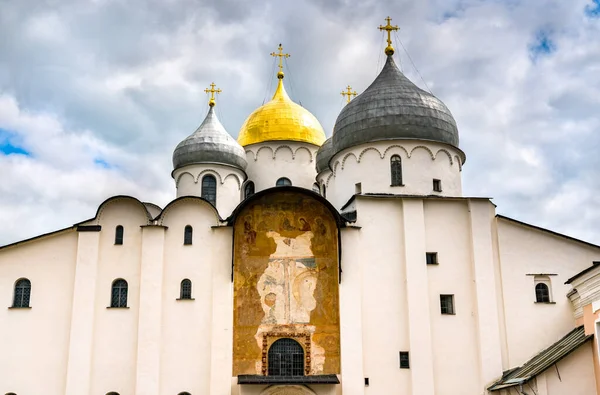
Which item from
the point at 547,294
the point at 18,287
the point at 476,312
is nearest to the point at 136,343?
the point at 18,287

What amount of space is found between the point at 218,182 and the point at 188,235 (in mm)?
4904

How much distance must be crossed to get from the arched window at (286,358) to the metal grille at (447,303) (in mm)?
4168

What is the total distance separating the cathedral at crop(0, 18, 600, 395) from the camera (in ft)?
60.6

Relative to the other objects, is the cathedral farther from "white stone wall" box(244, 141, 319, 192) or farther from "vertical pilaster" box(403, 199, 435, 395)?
"white stone wall" box(244, 141, 319, 192)

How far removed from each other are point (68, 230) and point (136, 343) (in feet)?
12.3

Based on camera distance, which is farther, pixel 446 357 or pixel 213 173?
pixel 213 173

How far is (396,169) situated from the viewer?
21391 mm

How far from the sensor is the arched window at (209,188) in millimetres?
24031

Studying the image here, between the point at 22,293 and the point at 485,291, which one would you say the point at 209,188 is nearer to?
the point at 22,293

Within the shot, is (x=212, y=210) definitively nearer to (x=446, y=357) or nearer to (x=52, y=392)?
(x=52, y=392)

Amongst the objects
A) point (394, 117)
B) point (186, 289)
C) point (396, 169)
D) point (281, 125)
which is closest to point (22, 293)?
point (186, 289)

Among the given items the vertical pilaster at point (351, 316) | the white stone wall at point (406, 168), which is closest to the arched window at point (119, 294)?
the vertical pilaster at point (351, 316)

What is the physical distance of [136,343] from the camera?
18.6 m

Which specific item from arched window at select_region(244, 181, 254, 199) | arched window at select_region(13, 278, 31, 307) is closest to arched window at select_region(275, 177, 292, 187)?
arched window at select_region(244, 181, 254, 199)
